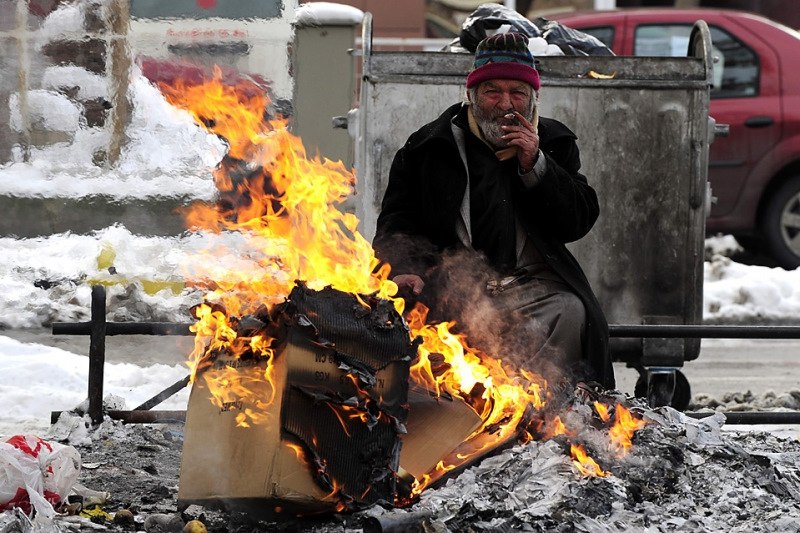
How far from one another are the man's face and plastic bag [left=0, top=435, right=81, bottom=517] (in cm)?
197

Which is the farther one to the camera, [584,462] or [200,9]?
[200,9]

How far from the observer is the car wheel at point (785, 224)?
38.4 feet

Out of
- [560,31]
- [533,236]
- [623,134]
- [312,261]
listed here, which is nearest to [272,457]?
[312,261]

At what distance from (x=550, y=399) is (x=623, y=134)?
2437mm

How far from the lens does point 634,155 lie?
23.3ft

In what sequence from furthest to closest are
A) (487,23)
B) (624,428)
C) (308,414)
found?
(487,23) < (624,428) < (308,414)

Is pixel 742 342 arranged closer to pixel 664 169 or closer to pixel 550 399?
pixel 664 169

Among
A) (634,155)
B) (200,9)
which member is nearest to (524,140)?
(634,155)

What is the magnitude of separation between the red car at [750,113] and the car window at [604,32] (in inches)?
0.5

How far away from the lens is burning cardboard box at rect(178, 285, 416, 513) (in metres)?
4.32

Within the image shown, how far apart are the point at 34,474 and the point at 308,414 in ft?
3.23

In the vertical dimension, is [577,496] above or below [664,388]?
above

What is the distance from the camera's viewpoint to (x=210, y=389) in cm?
455

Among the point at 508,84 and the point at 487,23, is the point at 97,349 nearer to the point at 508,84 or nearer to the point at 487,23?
the point at 508,84
